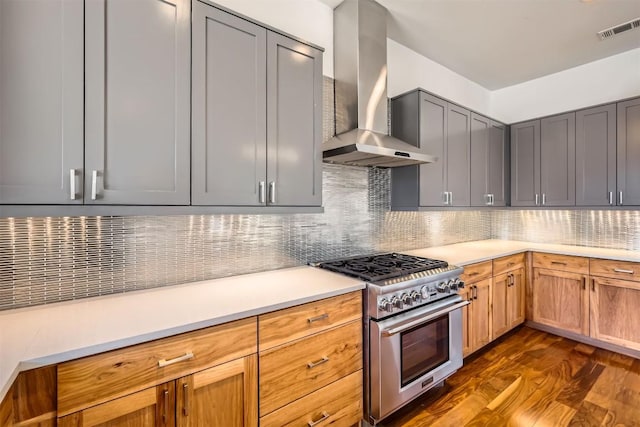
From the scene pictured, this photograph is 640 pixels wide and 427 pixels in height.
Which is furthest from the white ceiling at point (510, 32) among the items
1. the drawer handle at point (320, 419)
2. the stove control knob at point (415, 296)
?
the drawer handle at point (320, 419)

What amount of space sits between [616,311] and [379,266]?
7.92 feet

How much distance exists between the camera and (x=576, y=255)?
9.46 feet

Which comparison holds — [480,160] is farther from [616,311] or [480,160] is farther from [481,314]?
[616,311]

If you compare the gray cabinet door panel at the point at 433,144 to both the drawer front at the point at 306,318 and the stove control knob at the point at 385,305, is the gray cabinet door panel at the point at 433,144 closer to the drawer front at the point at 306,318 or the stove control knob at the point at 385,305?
the stove control knob at the point at 385,305

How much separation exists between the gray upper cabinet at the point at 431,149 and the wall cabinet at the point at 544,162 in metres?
1.02

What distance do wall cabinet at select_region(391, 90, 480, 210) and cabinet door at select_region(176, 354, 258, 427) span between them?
1.90 metres

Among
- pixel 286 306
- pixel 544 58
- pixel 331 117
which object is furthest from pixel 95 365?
pixel 544 58

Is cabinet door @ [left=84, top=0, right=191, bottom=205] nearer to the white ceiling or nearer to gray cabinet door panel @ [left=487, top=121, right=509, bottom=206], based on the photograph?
the white ceiling

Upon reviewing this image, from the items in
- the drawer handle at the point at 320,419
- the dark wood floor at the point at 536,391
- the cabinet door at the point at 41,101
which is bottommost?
the dark wood floor at the point at 536,391

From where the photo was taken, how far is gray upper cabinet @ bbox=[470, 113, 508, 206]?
10.2 ft

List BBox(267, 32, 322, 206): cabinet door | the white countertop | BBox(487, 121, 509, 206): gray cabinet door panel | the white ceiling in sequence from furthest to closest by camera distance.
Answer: BBox(487, 121, 509, 206): gray cabinet door panel → the white ceiling → BBox(267, 32, 322, 206): cabinet door → the white countertop

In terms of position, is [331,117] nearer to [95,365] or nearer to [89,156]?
[89,156]

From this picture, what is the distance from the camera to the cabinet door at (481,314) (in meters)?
2.55

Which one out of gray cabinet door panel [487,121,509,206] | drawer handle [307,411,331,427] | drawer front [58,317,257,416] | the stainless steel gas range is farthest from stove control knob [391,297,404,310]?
gray cabinet door panel [487,121,509,206]
